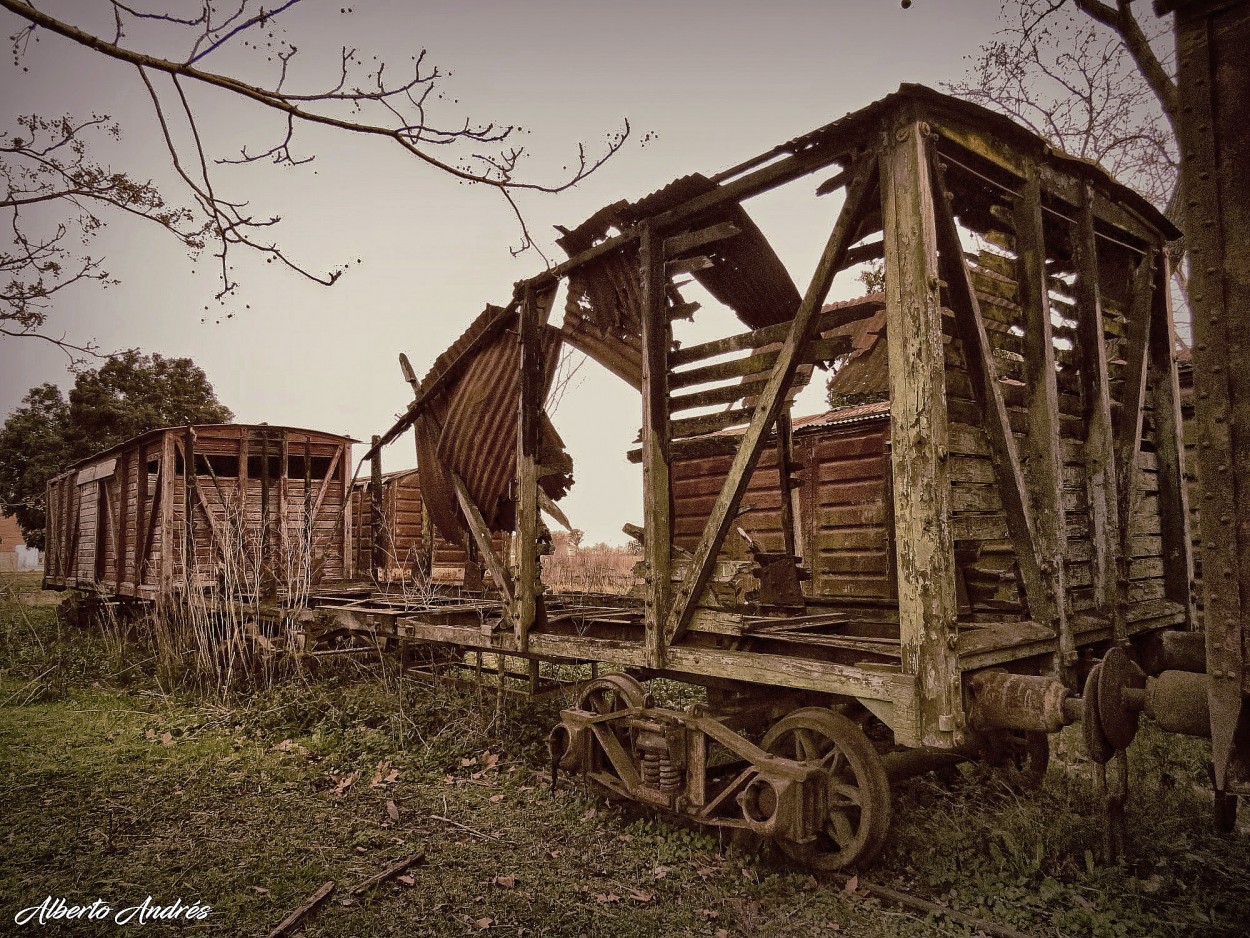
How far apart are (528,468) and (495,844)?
8.43 feet

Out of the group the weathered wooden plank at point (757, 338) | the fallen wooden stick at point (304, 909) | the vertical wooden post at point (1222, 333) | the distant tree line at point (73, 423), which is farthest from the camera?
the distant tree line at point (73, 423)

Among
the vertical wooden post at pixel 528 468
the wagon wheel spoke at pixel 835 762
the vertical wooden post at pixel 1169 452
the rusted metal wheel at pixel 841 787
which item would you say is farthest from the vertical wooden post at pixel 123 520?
the vertical wooden post at pixel 1169 452

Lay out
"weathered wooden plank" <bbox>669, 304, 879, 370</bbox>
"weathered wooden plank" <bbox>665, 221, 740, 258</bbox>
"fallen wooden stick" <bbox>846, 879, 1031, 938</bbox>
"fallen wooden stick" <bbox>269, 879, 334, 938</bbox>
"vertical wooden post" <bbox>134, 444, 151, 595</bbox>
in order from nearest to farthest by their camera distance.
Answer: "fallen wooden stick" <bbox>846, 879, 1031, 938</bbox> → "fallen wooden stick" <bbox>269, 879, 334, 938</bbox> → "weathered wooden plank" <bbox>669, 304, 879, 370</bbox> → "weathered wooden plank" <bbox>665, 221, 740, 258</bbox> → "vertical wooden post" <bbox>134, 444, 151, 595</bbox>

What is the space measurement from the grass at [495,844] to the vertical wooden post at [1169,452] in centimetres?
122

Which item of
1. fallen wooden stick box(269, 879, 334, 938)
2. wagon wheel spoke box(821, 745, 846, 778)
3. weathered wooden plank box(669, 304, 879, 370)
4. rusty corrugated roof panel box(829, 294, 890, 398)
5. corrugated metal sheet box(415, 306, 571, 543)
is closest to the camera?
fallen wooden stick box(269, 879, 334, 938)

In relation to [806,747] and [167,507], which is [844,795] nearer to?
[806,747]

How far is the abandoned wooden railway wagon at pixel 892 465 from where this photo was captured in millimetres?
3467

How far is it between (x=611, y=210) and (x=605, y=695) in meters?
3.38

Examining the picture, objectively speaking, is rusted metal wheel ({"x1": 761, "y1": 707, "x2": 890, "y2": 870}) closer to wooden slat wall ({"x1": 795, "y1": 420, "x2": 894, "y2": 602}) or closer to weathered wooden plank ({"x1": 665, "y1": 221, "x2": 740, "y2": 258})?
weathered wooden plank ({"x1": 665, "y1": 221, "x2": 740, "y2": 258})

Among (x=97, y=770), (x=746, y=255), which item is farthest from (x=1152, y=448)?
(x=97, y=770)

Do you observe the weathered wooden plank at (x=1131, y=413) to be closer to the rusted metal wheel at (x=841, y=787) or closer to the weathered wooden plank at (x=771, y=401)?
the rusted metal wheel at (x=841, y=787)

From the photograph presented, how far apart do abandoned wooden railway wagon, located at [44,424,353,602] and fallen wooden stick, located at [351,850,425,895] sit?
231 inches

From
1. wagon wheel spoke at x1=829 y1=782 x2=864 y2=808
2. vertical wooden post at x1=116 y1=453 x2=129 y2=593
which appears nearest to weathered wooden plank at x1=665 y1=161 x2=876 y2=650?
wagon wheel spoke at x1=829 y1=782 x2=864 y2=808

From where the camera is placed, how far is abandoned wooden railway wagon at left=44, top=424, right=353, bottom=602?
10.9 metres
